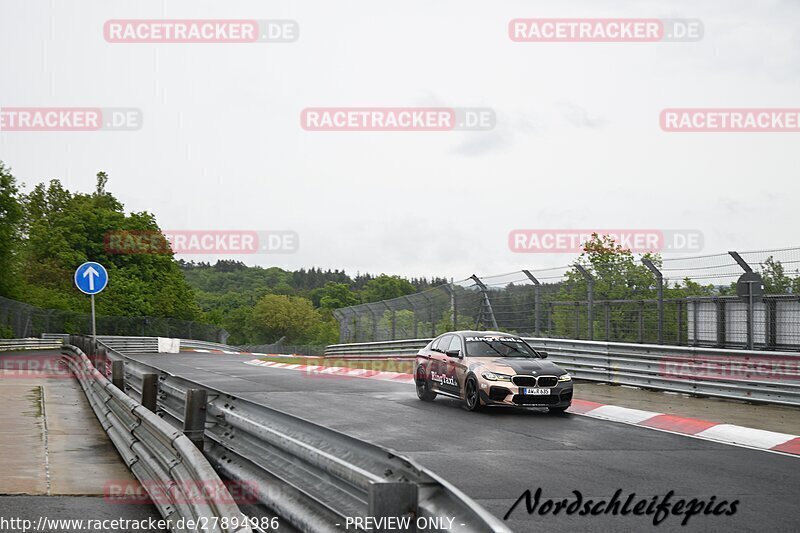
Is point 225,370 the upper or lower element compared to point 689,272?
lower

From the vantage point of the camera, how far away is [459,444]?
34.8 feet

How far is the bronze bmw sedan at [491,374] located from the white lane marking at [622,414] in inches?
25.4

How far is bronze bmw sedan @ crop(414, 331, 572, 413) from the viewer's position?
13.8m

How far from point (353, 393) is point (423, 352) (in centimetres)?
209

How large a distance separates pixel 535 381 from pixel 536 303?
779 cm

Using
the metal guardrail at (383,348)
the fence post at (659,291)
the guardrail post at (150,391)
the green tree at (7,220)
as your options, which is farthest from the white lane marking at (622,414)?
the green tree at (7,220)

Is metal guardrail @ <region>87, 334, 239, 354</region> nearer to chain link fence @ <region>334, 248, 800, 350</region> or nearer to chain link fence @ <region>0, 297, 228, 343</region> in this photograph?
chain link fence @ <region>0, 297, 228, 343</region>

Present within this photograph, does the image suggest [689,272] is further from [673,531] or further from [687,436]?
[673,531]

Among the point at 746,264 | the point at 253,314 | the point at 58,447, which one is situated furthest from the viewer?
the point at 253,314

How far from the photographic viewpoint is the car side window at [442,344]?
15971 millimetres

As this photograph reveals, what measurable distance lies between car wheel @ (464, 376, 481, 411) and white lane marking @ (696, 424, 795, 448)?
139 inches

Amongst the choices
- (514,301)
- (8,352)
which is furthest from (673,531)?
(8,352)

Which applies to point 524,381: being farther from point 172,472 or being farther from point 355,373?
point 355,373

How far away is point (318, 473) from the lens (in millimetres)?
4652
